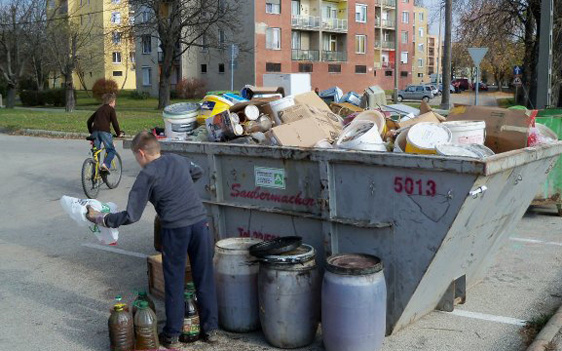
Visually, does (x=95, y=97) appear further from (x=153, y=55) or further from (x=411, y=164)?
(x=411, y=164)

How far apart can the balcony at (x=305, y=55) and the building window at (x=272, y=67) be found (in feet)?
6.71

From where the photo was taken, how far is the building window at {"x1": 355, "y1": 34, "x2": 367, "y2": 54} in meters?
65.1

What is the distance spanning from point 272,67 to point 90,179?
46011 mm

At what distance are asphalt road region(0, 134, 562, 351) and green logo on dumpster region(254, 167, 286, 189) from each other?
1.19 meters

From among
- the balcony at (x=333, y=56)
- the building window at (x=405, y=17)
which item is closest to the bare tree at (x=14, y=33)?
the balcony at (x=333, y=56)

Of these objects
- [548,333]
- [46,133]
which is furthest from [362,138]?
[46,133]

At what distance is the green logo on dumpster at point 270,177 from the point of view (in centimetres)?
525

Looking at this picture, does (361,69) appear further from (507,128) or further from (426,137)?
(426,137)

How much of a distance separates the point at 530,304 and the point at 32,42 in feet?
132

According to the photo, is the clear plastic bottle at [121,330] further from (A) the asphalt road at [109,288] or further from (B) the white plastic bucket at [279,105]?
(B) the white plastic bucket at [279,105]

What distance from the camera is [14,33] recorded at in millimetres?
40531

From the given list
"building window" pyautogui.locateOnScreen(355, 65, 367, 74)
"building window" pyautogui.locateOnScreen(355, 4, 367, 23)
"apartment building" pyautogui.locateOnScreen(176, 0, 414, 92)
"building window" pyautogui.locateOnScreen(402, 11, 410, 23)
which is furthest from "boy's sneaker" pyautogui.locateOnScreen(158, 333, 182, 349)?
"building window" pyautogui.locateOnScreen(402, 11, 410, 23)

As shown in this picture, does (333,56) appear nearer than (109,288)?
No

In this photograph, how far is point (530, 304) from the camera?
584cm
